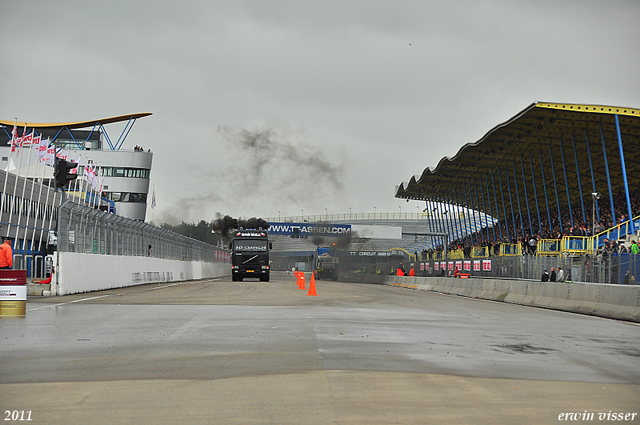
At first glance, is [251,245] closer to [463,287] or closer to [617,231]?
[463,287]

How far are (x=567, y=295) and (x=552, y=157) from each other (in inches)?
1046

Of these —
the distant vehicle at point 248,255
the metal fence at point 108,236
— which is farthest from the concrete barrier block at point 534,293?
the distant vehicle at point 248,255

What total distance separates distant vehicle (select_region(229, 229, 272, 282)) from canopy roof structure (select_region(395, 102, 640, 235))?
16.3 metres

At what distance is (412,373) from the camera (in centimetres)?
780

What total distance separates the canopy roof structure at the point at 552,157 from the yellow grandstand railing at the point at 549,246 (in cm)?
Answer: 466

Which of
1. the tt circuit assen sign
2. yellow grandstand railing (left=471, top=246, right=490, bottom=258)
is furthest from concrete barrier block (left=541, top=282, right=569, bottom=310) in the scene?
the tt circuit assen sign

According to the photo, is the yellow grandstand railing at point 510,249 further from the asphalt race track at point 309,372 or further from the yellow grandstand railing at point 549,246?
the asphalt race track at point 309,372

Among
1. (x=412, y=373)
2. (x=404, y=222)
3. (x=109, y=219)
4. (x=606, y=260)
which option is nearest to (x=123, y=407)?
(x=412, y=373)

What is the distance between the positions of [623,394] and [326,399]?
283cm

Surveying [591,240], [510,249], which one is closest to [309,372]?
[591,240]

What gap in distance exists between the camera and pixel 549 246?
3853cm

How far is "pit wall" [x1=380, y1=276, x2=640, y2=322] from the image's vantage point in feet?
59.6

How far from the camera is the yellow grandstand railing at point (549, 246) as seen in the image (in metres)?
37.8

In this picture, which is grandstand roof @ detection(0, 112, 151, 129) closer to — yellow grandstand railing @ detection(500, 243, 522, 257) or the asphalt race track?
yellow grandstand railing @ detection(500, 243, 522, 257)
